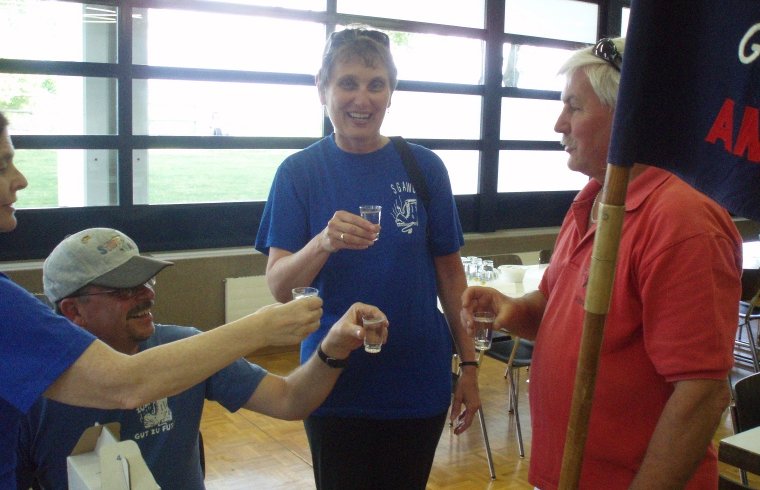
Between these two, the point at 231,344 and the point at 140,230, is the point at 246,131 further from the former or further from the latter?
the point at 231,344

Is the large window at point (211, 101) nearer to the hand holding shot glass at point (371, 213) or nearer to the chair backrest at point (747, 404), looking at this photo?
the hand holding shot glass at point (371, 213)

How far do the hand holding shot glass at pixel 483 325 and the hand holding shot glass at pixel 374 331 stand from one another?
258 millimetres

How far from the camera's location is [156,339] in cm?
206

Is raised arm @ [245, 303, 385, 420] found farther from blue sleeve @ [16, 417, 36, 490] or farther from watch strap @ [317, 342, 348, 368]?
blue sleeve @ [16, 417, 36, 490]

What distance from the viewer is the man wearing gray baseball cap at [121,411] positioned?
5.94ft

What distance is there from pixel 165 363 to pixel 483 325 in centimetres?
93

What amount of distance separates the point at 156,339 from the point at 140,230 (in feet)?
14.3

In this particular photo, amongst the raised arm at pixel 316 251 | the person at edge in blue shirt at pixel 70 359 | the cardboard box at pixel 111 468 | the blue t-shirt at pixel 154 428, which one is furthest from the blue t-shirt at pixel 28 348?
the raised arm at pixel 316 251

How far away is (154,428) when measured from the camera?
191 cm

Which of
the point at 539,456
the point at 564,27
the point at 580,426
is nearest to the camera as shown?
the point at 580,426

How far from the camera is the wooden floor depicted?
405 cm

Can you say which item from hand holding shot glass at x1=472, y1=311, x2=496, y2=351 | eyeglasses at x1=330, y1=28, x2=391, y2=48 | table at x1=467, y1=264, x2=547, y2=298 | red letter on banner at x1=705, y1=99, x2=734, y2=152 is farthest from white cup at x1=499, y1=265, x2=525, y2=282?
red letter on banner at x1=705, y1=99, x2=734, y2=152

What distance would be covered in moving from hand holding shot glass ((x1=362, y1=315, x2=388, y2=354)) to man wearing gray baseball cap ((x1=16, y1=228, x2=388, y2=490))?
30mm

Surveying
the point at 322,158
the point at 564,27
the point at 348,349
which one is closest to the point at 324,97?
the point at 322,158
